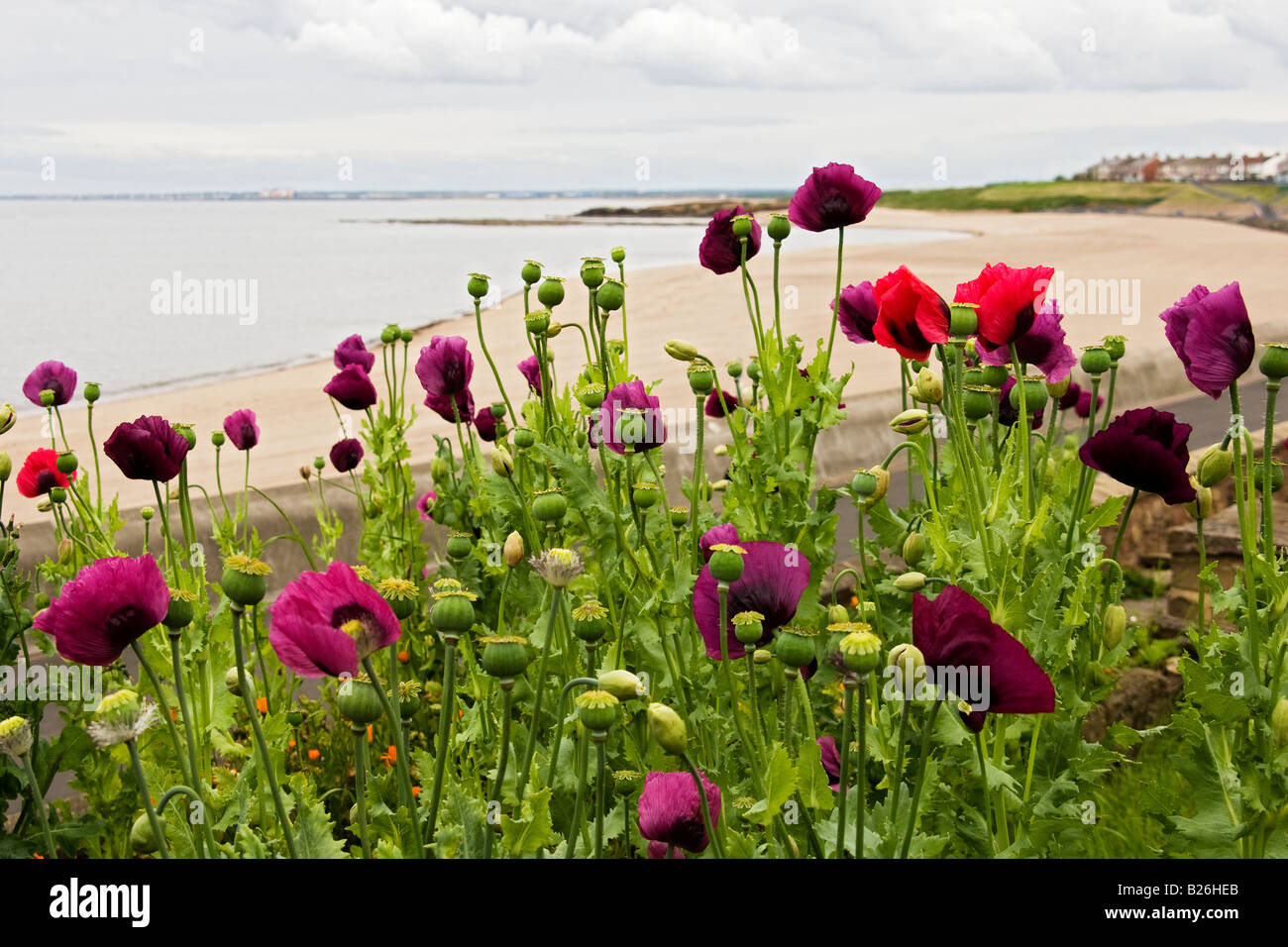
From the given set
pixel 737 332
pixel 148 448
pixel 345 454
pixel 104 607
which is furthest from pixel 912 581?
pixel 737 332

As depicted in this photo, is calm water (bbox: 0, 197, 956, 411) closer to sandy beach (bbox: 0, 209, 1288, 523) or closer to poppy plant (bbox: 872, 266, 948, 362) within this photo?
sandy beach (bbox: 0, 209, 1288, 523)

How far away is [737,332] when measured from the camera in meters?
16.4

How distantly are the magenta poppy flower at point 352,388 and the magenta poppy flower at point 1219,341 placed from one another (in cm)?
210

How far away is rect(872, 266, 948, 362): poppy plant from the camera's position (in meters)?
1.92

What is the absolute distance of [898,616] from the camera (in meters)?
2.52

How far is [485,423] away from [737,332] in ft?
44.3

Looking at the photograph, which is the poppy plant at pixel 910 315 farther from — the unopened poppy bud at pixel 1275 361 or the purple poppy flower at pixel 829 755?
the purple poppy flower at pixel 829 755

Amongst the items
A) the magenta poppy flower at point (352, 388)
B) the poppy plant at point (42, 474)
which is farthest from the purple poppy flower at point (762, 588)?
the poppy plant at point (42, 474)

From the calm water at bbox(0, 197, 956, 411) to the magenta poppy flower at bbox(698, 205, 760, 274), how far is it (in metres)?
12.4

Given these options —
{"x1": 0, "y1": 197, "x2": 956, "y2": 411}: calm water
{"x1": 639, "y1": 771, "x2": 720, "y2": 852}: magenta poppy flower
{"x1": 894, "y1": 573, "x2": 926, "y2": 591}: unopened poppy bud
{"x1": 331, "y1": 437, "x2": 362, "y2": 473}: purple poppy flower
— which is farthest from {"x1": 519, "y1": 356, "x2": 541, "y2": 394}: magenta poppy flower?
{"x1": 0, "y1": 197, "x2": 956, "y2": 411}: calm water

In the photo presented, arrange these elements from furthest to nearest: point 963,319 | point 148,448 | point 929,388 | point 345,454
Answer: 1. point 345,454
2. point 148,448
3. point 929,388
4. point 963,319

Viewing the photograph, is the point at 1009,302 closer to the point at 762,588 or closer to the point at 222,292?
the point at 762,588

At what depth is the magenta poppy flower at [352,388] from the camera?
3264 mm
